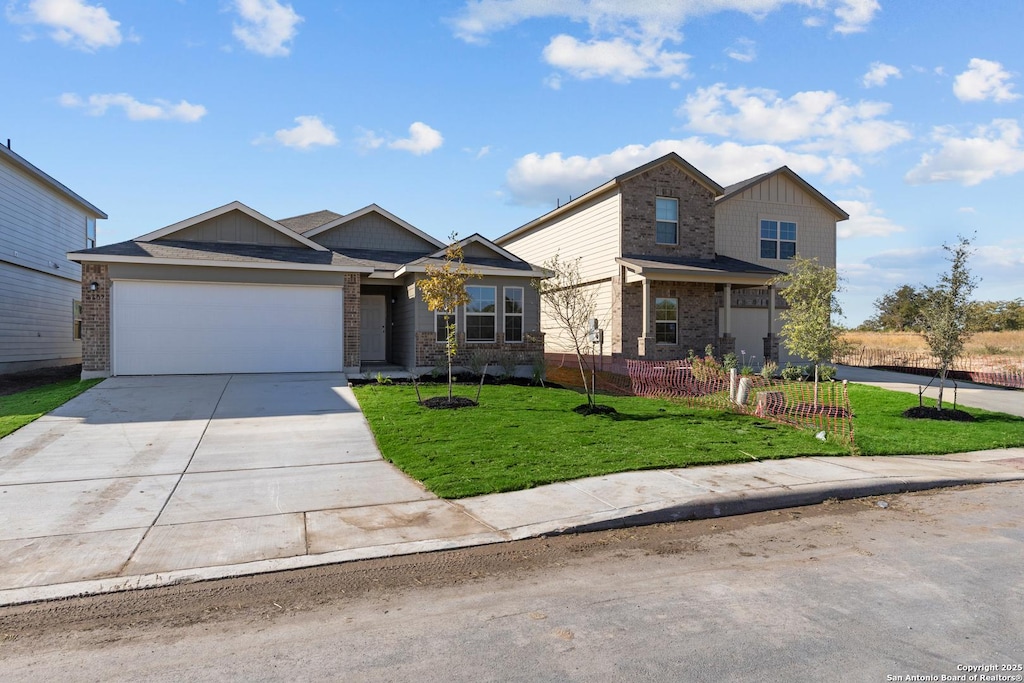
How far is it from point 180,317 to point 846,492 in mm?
15502

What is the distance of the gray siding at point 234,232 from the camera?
17.7 meters

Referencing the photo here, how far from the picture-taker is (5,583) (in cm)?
465

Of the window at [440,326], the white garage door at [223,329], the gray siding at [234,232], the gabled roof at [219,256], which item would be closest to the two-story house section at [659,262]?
the window at [440,326]

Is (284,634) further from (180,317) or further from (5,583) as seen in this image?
(180,317)

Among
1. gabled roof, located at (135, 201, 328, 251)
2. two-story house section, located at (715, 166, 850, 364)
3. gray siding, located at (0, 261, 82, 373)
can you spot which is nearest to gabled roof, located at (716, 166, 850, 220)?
two-story house section, located at (715, 166, 850, 364)

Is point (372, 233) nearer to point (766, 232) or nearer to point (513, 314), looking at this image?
point (513, 314)

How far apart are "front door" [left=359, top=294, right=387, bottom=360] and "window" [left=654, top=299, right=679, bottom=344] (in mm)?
9403

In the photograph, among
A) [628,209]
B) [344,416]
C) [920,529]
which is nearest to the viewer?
[920,529]

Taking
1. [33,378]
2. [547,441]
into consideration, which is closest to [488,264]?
[547,441]

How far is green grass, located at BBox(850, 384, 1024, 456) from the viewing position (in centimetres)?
1023

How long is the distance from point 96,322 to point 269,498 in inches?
469

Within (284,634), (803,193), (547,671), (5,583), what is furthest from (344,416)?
(803,193)

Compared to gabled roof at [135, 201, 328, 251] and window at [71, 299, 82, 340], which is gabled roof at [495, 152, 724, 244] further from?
window at [71, 299, 82, 340]

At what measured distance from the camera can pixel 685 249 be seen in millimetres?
22141
